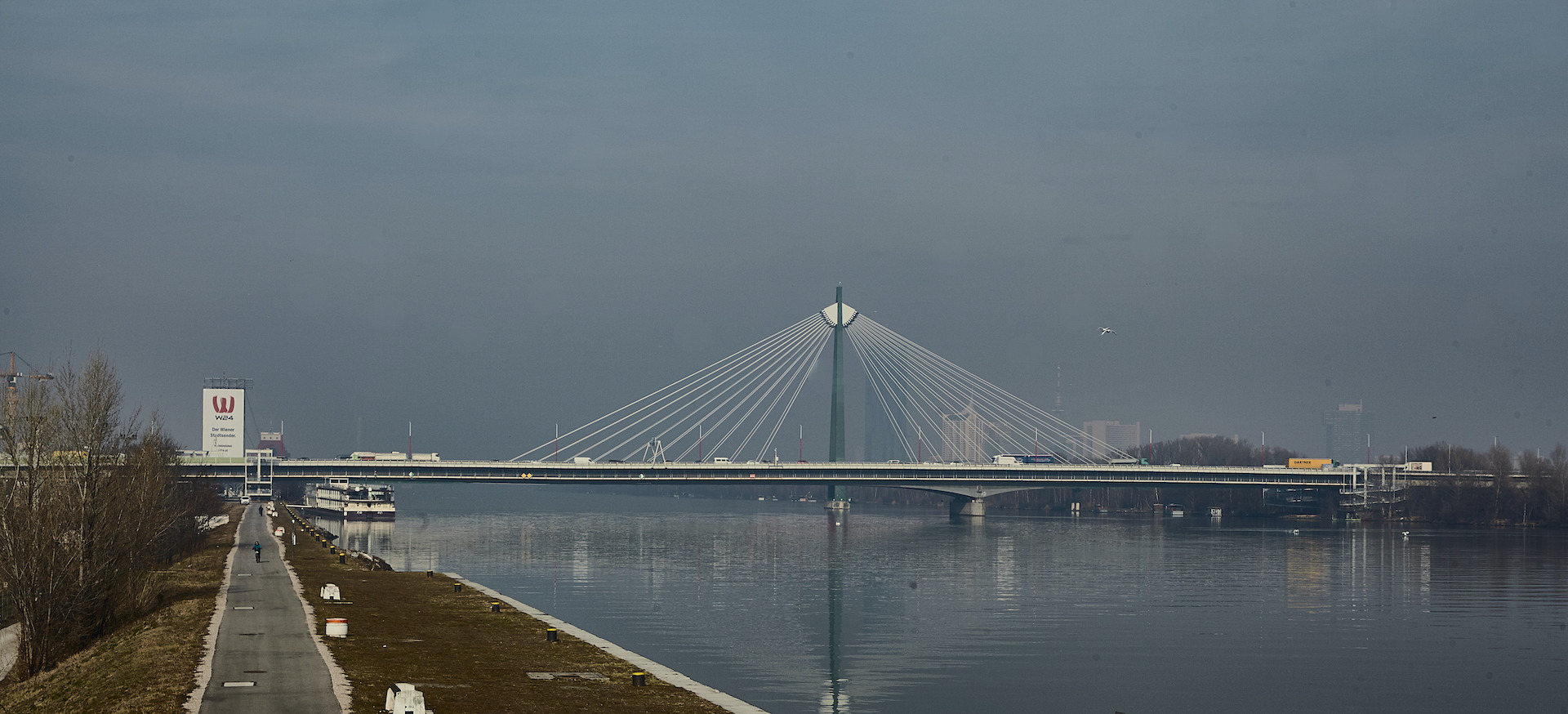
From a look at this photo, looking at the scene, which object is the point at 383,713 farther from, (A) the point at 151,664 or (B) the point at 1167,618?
(B) the point at 1167,618

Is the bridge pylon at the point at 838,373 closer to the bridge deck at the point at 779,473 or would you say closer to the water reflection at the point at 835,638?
the bridge deck at the point at 779,473

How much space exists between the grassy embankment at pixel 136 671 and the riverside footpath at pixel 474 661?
1.20 meters

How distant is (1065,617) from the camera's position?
45000 mm

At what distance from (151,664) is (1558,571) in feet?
220

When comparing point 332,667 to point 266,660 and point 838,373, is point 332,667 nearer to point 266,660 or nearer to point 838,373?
point 266,660

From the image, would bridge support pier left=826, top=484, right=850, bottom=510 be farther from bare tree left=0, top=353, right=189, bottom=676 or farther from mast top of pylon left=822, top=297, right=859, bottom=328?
bare tree left=0, top=353, right=189, bottom=676

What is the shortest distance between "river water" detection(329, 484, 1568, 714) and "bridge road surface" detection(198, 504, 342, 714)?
28.7 feet

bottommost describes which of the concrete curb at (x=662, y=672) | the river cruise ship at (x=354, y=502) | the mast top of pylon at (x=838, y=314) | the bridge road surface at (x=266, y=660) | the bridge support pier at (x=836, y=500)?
the bridge support pier at (x=836, y=500)

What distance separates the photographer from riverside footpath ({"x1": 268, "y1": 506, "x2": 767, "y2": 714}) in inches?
890

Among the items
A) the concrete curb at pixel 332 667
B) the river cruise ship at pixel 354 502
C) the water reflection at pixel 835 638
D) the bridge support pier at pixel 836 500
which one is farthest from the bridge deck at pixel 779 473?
the concrete curb at pixel 332 667

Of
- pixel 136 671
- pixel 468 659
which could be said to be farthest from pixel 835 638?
pixel 136 671

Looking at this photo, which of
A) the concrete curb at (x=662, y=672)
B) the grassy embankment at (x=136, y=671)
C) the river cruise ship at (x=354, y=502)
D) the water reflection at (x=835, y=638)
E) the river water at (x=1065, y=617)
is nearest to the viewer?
the grassy embankment at (x=136, y=671)

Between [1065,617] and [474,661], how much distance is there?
2387cm

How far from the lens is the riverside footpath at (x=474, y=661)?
22609 mm
